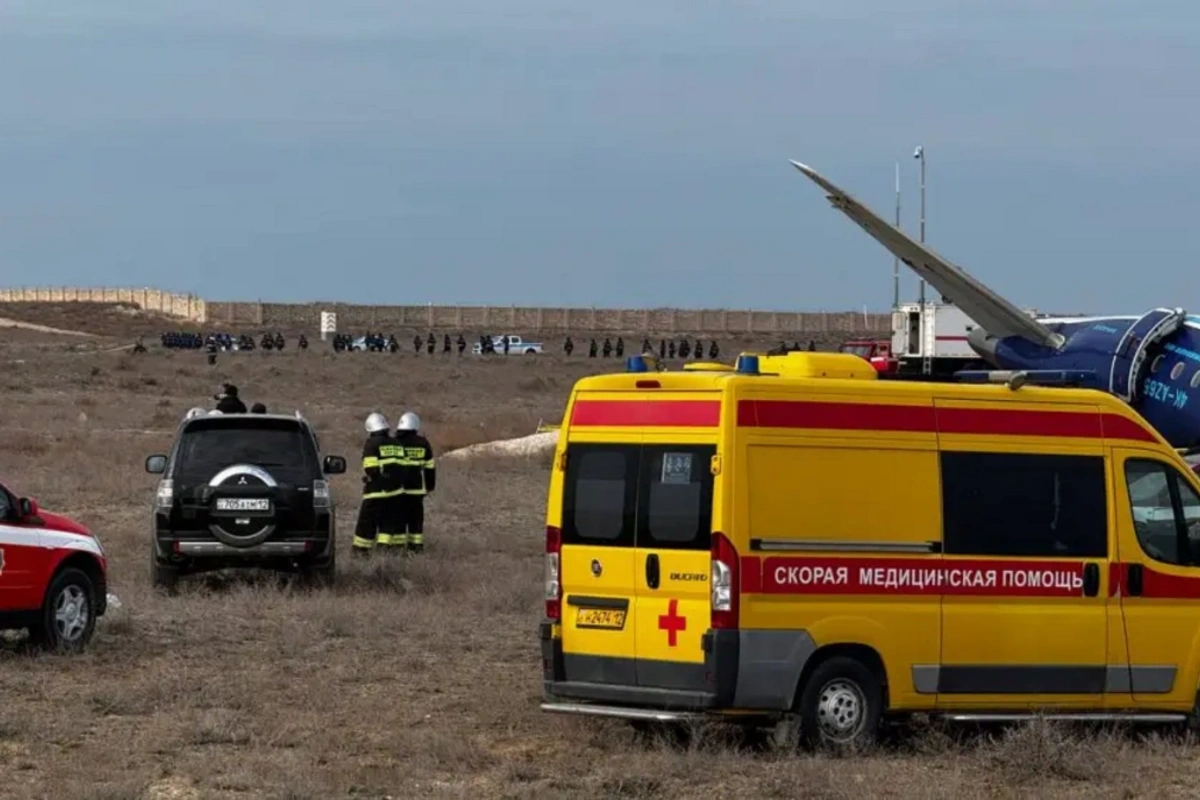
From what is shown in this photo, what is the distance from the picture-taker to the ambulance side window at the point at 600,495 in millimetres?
12180

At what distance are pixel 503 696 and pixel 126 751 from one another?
3.11m

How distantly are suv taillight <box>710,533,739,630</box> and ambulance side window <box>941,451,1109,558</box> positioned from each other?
1.47 m

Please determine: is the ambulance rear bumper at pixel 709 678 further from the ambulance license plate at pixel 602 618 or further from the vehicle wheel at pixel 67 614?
the vehicle wheel at pixel 67 614

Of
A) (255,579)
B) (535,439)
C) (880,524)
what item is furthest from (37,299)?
(880,524)

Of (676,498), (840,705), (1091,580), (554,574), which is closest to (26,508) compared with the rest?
(554,574)

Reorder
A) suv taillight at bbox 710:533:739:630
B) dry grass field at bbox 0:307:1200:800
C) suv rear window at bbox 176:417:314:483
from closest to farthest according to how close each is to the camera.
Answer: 1. dry grass field at bbox 0:307:1200:800
2. suv taillight at bbox 710:533:739:630
3. suv rear window at bbox 176:417:314:483

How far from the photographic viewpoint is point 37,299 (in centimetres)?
17188

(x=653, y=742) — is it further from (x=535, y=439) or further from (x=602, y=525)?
(x=535, y=439)

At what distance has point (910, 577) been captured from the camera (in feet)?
40.0

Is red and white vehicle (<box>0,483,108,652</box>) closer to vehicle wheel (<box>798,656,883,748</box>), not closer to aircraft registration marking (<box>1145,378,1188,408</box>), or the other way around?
vehicle wheel (<box>798,656,883,748</box>)

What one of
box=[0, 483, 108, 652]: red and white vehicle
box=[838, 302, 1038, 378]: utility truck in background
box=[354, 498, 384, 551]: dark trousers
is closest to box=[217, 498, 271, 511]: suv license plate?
box=[354, 498, 384, 551]: dark trousers

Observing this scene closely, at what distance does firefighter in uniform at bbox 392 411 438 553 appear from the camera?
23.2m

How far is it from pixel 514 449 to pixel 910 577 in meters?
27.5

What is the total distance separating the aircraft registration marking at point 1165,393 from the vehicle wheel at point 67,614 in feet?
35.2
